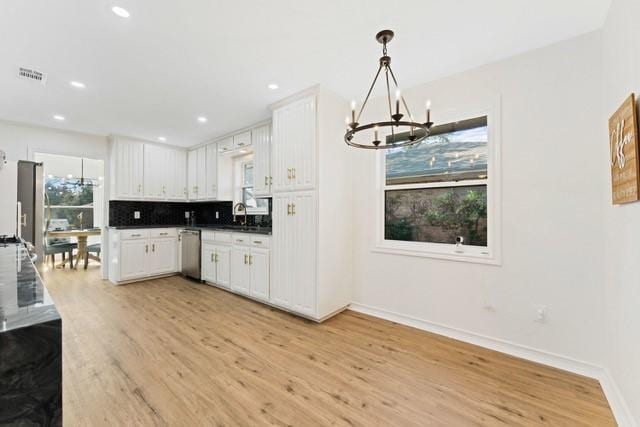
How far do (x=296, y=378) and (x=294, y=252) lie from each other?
4.54 feet

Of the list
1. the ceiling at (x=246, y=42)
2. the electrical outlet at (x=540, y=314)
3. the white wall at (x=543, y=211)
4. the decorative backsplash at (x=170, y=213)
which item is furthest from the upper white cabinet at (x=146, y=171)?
the electrical outlet at (x=540, y=314)

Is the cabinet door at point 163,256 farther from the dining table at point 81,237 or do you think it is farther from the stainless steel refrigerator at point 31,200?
the dining table at point 81,237

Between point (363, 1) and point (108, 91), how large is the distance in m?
2.88

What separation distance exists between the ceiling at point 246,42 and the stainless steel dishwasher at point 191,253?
89.0 inches

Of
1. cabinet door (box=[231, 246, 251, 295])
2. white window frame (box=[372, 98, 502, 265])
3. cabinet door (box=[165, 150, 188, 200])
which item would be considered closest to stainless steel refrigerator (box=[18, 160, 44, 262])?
cabinet door (box=[165, 150, 188, 200])

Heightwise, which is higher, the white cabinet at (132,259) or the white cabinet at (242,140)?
the white cabinet at (242,140)

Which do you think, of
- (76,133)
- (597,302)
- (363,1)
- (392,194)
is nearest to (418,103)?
(392,194)

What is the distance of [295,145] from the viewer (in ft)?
10.3

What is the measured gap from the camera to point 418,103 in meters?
2.88

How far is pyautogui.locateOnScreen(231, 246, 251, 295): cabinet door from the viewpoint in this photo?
3.72m

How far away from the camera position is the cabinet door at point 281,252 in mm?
3199

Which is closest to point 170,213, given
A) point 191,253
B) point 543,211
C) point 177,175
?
point 177,175

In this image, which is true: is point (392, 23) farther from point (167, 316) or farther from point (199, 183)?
point (199, 183)

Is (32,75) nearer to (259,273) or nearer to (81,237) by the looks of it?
(259,273)
